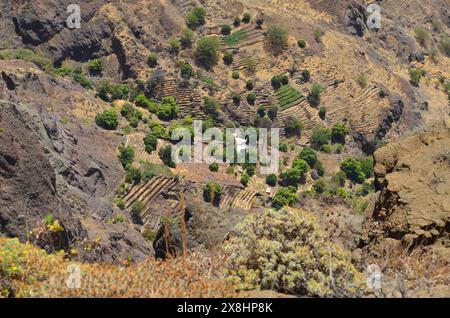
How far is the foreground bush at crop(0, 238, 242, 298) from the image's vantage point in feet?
32.4

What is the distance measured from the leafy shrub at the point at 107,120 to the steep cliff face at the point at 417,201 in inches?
2078

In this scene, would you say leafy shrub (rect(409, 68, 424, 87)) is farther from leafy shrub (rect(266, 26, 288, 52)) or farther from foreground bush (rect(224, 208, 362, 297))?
foreground bush (rect(224, 208, 362, 297))

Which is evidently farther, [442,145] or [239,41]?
[239,41]

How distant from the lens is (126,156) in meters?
63.9

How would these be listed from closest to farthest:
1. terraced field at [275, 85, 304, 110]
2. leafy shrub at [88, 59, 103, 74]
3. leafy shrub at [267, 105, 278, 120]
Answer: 1. leafy shrub at [88, 59, 103, 74]
2. leafy shrub at [267, 105, 278, 120]
3. terraced field at [275, 85, 304, 110]

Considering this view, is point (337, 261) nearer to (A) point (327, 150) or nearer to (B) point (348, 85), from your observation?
(A) point (327, 150)

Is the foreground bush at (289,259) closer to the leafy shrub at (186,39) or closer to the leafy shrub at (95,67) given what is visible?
the leafy shrub at (95,67)

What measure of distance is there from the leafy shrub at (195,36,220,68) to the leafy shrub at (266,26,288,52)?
5613 mm

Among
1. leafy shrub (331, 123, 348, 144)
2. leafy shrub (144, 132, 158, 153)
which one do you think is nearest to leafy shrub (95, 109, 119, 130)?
leafy shrub (144, 132, 158, 153)

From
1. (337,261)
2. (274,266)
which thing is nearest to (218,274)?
(274,266)

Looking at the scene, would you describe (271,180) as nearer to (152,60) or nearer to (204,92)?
(204,92)
